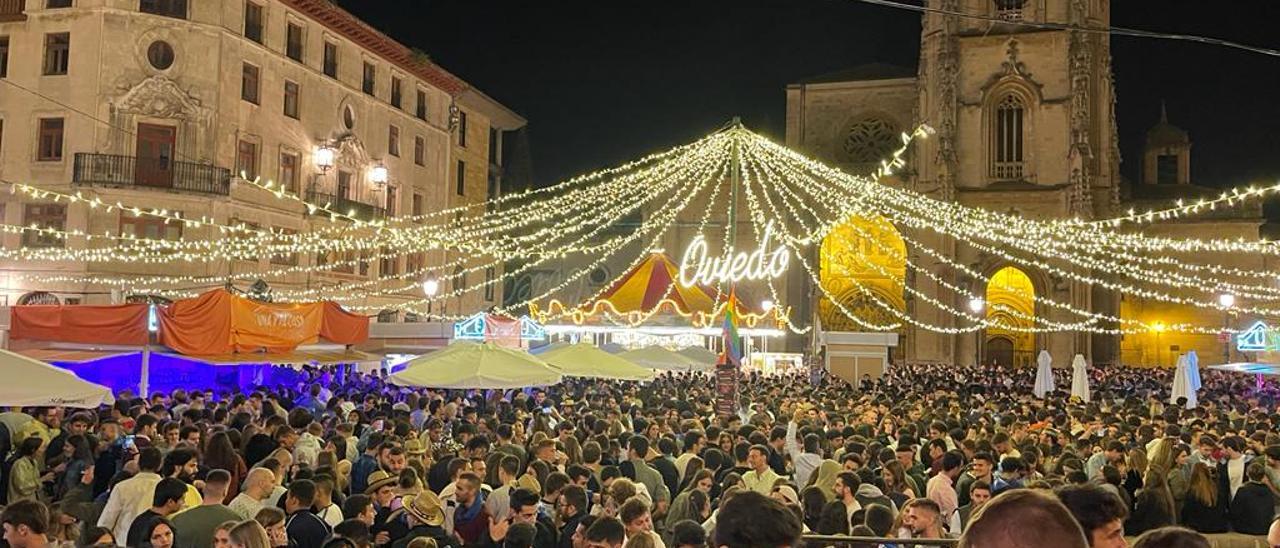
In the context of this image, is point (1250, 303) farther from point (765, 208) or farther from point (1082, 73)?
point (765, 208)

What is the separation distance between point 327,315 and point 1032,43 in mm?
36996

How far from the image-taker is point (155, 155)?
31250 mm

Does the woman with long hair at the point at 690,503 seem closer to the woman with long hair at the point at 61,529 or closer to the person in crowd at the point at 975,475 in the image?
the person in crowd at the point at 975,475

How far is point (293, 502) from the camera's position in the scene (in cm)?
746

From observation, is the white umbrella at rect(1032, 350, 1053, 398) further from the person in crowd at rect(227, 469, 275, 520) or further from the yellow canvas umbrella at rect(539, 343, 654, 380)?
the person in crowd at rect(227, 469, 275, 520)

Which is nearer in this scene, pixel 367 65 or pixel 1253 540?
pixel 1253 540

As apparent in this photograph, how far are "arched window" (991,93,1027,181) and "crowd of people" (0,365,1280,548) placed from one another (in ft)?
102

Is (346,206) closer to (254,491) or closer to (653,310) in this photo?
(653,310)

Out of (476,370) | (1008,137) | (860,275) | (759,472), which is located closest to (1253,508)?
(759,472)

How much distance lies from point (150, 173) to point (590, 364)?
1895 centimetres

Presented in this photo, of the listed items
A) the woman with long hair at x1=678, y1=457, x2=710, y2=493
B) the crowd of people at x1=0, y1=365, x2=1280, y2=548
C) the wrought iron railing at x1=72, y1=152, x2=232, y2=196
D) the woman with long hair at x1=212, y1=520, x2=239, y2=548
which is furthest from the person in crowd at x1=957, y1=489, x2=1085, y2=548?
the wrought iron railing at x1=72, y1=152, x2=232, y2=196

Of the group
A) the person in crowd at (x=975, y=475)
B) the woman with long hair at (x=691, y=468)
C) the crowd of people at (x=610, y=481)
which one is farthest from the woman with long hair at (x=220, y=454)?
the person in crowd at (x=975, y=475)

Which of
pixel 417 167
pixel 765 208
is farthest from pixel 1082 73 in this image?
pixel 417 167

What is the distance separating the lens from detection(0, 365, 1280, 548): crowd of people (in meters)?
5.77
